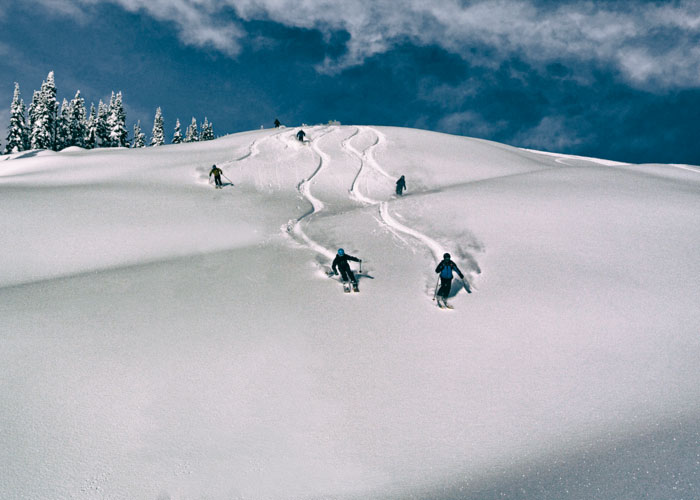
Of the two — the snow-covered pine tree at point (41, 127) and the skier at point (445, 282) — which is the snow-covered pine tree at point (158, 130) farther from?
the skier at point (445, 282)

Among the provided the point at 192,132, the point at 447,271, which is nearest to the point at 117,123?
the point at 192,132

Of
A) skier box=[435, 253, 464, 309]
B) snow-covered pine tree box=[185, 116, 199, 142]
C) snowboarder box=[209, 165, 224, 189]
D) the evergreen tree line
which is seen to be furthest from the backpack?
snow-covered pine tree box=[185, 116, 199, 142]

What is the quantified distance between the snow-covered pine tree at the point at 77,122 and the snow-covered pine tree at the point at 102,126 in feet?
17.6

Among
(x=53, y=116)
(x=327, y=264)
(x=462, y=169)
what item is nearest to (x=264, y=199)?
(x=327, y=264)

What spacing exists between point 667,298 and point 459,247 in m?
5.61

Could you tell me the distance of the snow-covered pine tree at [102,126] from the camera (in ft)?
233

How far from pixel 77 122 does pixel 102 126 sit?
7.14 metres

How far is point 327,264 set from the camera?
12.3m

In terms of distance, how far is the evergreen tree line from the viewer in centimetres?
6294

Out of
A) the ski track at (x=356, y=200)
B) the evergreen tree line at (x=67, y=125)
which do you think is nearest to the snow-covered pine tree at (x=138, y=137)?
the evergreen tree line at (x=67, y=125)

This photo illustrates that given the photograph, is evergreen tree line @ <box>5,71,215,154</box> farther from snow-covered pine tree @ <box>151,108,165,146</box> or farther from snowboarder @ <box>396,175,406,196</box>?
snowboarder @ <box>396,175,406,196</box>

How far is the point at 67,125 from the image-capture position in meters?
71.0

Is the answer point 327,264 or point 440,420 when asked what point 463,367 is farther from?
point 327,264

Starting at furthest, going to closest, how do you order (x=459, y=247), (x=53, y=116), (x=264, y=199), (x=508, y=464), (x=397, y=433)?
(x=53, y=116) → (x=264, y=199) → (x=459, y=247) → (x=397, y=433) → (x=508, y=464)
